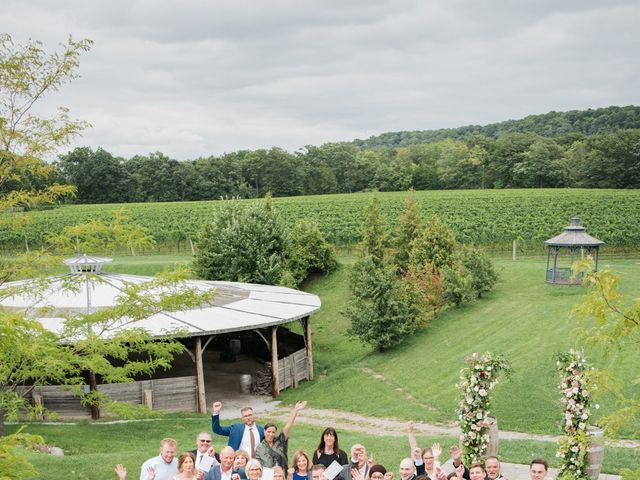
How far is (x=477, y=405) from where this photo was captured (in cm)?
1237

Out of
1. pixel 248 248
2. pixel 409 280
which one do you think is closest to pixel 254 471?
pixel 409 280

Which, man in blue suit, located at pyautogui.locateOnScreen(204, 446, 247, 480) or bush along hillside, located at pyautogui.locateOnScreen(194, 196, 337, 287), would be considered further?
bush along hillside, located at pyautogui.locateOnScreen(194, 196, 337, 287)

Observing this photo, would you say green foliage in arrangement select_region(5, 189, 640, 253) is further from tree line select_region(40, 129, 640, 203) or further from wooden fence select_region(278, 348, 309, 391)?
tree line select_region(40, 129, 640, 203)

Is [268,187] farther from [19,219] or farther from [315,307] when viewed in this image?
[19,219]

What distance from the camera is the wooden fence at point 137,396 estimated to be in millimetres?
19594

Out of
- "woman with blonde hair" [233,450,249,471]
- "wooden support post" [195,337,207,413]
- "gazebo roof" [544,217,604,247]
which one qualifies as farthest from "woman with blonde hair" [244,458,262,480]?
"gazebo roof" [544,217,604,247]

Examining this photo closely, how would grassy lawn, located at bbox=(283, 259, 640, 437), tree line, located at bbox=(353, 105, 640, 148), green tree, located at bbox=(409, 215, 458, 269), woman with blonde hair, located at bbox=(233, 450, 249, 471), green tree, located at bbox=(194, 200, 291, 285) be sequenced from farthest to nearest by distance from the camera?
1. tree line, located at bbox=(353, 105, 640, 148)
2. green tree, located at bbox=(194, 200, 291, 285)
3. green tree, located at bbox=(409, 215, 458, 269)
4. grassy lawn, located at bbox=(283, 259, 640, 437)
5. woman with blonde hair, located at bbox=(233, 450, 249, 471)

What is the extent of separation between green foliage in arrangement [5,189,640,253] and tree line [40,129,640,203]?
20806 mm

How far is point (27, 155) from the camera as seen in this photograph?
11781mm

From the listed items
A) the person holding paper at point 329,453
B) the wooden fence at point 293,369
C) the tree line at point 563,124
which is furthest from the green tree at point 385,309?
the tree line at point 563,124

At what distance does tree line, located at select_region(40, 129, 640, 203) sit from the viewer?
74.4 m

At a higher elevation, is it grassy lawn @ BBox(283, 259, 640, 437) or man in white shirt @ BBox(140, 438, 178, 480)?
man in white shirt @ BBox(140, 438, 178, 480)

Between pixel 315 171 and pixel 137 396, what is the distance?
67.4m

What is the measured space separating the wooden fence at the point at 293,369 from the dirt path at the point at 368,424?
223cm
